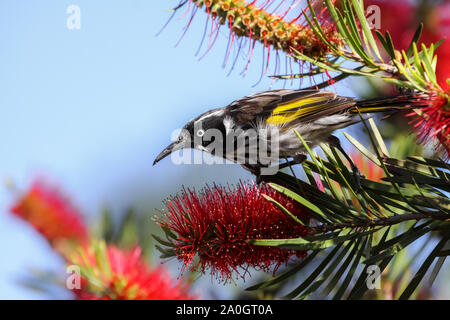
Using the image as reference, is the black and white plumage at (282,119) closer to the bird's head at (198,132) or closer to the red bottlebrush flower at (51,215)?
the bird's head at (198,132)

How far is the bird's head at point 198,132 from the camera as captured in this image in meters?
2.32

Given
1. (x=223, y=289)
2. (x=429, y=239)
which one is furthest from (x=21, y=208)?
(x=429, y=239)

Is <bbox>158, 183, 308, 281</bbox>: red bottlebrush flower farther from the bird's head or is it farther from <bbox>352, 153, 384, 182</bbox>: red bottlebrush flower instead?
the bird's head

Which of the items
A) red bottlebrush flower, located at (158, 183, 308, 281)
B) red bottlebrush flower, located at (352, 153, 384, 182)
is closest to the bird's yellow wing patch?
red bottlebrush flower, located at (352, 153, 384, 182)

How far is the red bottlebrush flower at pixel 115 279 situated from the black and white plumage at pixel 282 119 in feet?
1.75

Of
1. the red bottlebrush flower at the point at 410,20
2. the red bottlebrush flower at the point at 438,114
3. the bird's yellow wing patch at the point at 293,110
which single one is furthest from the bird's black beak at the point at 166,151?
the red bottlebrush flower at the point at 438,114

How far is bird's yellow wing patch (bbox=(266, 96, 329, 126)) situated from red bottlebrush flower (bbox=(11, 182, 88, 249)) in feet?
3.45

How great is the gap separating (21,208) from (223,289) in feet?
3.85

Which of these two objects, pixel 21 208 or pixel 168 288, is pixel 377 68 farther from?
pixel 21 208

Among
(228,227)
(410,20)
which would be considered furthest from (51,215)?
(410,20)

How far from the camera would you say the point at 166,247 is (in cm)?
154

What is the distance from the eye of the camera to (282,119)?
A: 2227mm

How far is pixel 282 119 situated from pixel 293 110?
0.21ft

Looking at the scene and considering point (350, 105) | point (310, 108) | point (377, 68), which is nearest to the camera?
point (377, 68)
